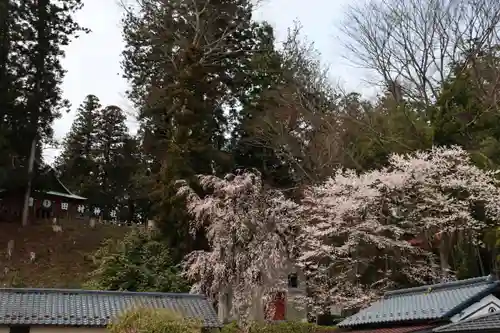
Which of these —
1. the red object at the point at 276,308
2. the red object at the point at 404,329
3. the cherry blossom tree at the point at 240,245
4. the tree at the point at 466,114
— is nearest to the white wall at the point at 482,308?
the red object at the point at 404,329

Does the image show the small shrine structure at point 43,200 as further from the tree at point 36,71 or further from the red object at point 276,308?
the red object at point 276,308

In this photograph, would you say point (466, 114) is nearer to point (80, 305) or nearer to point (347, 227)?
point (347, 227)

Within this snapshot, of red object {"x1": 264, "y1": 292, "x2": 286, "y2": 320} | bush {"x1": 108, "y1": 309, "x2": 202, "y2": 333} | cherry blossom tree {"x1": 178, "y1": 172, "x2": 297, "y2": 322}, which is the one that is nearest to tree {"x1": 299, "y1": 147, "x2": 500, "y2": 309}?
red object {"x1": 264, "y1": 292, "x2": 286, "y2": 320}

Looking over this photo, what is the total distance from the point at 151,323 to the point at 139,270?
10850 mm

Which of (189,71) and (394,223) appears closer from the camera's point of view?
(394,223)

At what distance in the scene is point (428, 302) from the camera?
43.8 feet

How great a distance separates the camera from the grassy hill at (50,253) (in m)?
22.6

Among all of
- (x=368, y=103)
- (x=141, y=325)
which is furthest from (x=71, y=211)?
(x=141, y=325)

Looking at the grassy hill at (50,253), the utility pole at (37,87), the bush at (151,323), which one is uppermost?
the utility pole at (37,87)

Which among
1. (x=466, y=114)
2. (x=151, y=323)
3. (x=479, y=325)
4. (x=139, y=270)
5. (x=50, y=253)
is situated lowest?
(x=479, y=325)

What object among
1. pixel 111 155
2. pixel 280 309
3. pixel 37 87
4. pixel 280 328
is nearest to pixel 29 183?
pixel 37 87

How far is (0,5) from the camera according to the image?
26.8 m

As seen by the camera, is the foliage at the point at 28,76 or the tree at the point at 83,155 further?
the tree at the point at 83,155

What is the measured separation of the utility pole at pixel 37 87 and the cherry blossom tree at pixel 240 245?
41.7 feet
